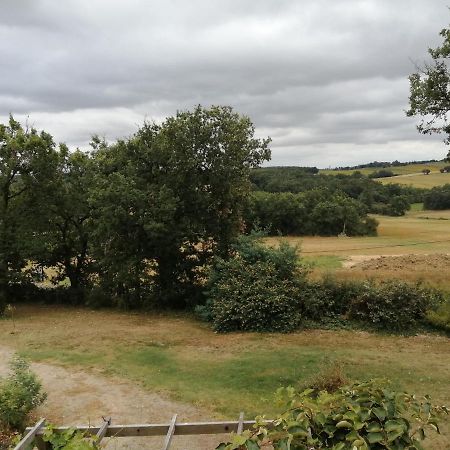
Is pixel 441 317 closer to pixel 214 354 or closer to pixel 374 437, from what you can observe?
pixel 214 354

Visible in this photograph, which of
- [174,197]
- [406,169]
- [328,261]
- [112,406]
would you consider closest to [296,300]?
[174,197]

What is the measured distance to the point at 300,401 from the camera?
330 cm

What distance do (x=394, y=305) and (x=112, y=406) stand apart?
10.9m

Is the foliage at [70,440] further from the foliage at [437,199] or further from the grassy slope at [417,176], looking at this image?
the grassy slope at [417,176]

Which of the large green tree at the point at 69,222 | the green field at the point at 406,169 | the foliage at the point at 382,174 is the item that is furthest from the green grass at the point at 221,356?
the foliage at the point at 382,174

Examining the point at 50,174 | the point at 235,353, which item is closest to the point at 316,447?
the point at 235,353

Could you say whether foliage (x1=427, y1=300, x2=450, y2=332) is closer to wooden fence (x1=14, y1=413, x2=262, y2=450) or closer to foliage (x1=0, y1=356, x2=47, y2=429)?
foliage (x1=0, y1=356, x2=47, y2=429)

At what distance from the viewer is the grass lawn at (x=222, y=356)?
11.3 m

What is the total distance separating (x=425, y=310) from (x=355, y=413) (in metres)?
15.5

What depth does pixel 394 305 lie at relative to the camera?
55.6 feet

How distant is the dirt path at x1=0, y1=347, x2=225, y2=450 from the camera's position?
28.3 feet

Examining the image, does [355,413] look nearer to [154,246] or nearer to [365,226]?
[154,246]

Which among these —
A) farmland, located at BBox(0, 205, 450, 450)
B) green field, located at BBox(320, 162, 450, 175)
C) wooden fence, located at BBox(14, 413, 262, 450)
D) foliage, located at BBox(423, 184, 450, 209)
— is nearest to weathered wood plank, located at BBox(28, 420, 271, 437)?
wooden fence, located at BBox(14, 413, 262, 450)

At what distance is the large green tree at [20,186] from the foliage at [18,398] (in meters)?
11.8
